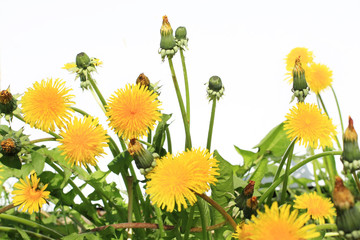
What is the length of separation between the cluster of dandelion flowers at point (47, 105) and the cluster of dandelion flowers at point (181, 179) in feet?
0.88

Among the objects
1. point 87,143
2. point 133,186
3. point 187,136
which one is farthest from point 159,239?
point 87,143

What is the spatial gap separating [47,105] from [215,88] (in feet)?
1.22

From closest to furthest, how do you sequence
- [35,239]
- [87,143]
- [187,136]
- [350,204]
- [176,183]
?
1. [350,204]
2. [176,183]
3. [87,143]
4. [187,136]
5. [35,239]

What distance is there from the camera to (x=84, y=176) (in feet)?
4.08

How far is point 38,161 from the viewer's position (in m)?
1.12

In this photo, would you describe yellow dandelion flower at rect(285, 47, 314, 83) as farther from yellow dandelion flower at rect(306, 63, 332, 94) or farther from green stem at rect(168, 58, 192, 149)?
green stem at rect(168, 58, 192, 149)

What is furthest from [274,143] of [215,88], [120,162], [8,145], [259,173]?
[8,145]

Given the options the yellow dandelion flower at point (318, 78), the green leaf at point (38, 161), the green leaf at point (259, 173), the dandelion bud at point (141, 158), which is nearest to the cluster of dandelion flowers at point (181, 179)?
the dandelion bud at point (141, 158)

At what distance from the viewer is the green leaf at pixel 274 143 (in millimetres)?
1511

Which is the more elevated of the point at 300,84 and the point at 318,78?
the point at 318,78

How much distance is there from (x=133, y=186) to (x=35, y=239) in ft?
1.00

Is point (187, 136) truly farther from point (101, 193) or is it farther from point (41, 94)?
point (41, 94)

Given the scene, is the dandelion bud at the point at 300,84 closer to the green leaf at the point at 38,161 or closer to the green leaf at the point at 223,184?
the green leaf at the point at 223,184

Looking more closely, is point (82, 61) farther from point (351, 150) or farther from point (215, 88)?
point (351, 150)
